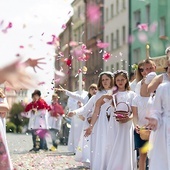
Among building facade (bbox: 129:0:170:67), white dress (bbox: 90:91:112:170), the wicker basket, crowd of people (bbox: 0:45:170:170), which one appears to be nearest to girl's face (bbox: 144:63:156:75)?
crowd of people (bbox: 0:45:170:170)

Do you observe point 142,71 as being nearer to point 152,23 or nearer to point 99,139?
point 99,139

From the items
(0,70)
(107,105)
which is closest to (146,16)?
(107,105)

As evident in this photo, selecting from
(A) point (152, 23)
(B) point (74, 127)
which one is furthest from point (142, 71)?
(A) point (152, 23)

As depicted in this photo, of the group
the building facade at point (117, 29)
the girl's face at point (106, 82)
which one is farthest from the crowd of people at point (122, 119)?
the building facade at point (117, 29)

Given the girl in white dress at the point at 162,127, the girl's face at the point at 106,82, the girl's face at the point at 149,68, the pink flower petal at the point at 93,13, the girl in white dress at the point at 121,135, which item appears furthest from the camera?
the girl's face at the point at 106,82

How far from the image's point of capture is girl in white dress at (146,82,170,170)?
7.72 meters

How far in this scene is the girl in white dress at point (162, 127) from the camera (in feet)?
25.3

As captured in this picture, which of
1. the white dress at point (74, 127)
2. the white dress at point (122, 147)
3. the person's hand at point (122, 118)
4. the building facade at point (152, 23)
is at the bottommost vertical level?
the white dress at point (122, 147)

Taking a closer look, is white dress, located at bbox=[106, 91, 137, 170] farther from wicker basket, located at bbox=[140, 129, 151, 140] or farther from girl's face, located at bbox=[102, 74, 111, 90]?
wicker basket, located at bbox=[140, 129, 151, 140]

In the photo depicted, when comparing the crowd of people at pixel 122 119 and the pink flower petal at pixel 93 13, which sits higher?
the pink flower petal at pixel 93 13

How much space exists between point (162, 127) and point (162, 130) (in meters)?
0.03

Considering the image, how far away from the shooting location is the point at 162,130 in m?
7.78

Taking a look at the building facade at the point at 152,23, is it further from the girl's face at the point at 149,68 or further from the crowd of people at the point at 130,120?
the girl's face at the point at 149,68

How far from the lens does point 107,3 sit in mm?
47125
